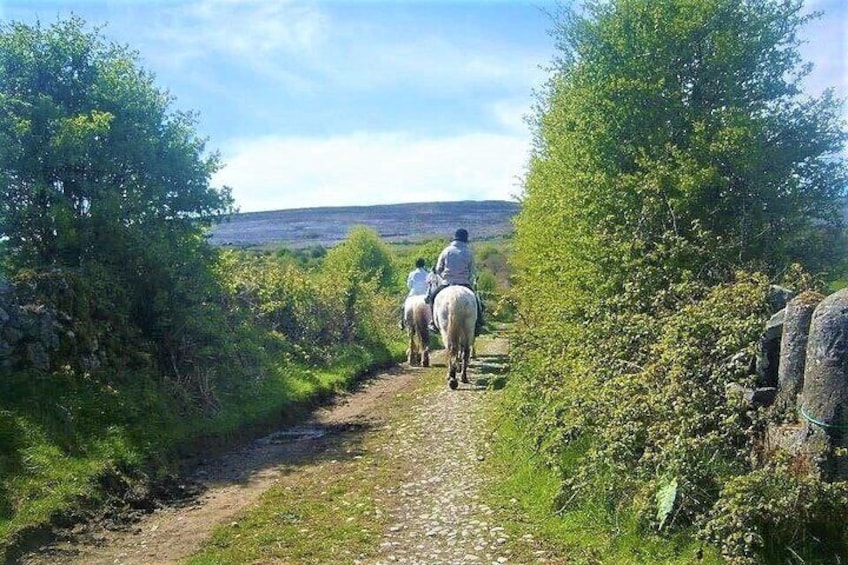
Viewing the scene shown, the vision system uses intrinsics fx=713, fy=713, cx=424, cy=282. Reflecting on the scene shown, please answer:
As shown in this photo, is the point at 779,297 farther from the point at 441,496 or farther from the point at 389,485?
the point at 389,485

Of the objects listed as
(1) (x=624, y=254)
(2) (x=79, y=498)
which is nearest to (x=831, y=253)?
(1) (x=624, y=254)

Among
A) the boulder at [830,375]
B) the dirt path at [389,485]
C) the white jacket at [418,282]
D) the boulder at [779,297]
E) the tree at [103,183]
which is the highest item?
the tree at [103,183]

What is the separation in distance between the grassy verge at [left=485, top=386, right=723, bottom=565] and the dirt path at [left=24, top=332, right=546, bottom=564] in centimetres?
25

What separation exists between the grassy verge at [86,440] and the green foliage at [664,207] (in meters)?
6.59

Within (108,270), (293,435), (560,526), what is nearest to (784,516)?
(560,526)

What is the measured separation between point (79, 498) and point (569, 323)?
335 inches

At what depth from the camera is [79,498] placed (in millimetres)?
10422

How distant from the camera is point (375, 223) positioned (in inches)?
4675

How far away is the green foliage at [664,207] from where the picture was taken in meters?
9.38

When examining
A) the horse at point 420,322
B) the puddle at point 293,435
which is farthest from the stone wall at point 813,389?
the horse at point 420,322

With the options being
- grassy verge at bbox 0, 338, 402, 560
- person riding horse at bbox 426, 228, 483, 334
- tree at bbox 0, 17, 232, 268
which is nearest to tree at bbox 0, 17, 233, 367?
tree at bbox 0, 17, 232, 268

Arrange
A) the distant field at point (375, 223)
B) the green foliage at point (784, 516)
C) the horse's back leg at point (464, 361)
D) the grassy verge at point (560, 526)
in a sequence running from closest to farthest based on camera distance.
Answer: the green foliage at point (784, 516)
the grassy verge at point (560, 526)
the horse's back leg at point (464, 361)
the distant field at point (375, 223)

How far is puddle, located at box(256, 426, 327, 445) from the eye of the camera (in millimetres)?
15477

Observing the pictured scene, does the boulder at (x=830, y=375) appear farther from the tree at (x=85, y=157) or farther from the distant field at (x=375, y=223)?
the distant field at (x=375, y=223)
